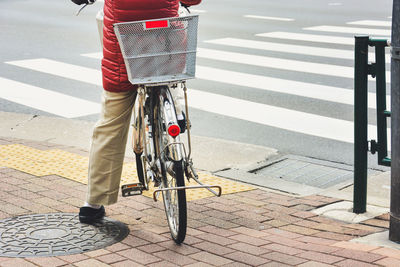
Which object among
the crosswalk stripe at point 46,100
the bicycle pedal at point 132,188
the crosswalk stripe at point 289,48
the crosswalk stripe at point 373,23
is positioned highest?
the crosswalk stripe at point 373,23

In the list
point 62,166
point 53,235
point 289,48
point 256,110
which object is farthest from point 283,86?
point 53,235

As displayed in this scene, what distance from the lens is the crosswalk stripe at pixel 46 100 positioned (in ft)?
29.3

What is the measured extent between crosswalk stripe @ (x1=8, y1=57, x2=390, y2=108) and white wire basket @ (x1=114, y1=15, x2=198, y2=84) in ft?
16.2

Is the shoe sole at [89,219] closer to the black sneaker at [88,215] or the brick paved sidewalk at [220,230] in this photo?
the black sneaker at [88,215]

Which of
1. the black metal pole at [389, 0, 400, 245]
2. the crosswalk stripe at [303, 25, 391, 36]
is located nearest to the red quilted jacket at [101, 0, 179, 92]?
the black metal pole at [389, 0, 400, 245]

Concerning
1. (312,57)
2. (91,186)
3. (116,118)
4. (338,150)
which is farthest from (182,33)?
(312,57)

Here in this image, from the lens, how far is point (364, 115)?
17.5 ft

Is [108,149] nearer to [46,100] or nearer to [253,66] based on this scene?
[46,100]

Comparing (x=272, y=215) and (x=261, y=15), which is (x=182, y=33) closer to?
(x=272, y=215)

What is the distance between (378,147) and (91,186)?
2.09 metres

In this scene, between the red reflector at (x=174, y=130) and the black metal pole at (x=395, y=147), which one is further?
the black metal pole at (x=395, y=147)

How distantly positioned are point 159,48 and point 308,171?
9.21 feet

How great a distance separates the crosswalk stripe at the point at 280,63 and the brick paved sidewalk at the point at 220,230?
17.7 feet

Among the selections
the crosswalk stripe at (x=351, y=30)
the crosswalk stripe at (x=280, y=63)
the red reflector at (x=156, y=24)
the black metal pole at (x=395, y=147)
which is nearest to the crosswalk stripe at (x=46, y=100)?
the crosswalk stripe at (x=280, y=63)
